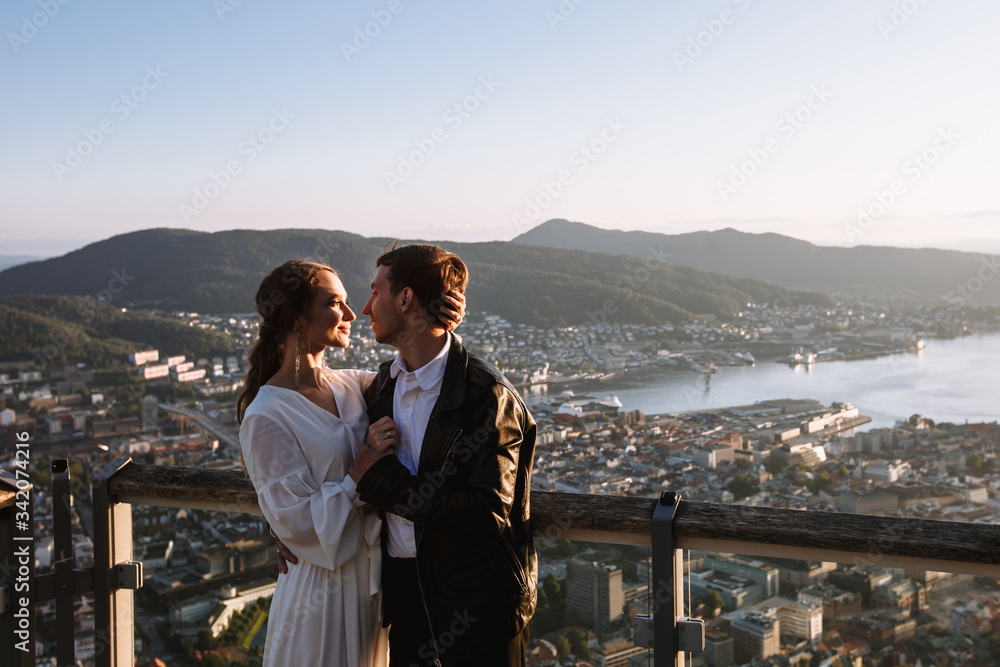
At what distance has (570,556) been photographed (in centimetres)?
202

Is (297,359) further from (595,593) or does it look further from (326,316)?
(595,593)

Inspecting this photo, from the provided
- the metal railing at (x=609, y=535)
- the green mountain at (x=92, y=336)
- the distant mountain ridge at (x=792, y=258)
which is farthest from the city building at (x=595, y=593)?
the distant mountain ridge at (x=792, y=258)

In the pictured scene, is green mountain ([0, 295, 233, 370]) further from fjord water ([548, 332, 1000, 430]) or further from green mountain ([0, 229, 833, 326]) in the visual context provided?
fjord water ([548, 332, 1000, 430])

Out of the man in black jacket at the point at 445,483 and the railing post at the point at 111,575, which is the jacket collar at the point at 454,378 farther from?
the railing post at the point at 111,575

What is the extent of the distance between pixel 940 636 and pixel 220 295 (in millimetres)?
19688

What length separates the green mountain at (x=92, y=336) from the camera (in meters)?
16.5

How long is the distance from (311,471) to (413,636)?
0.54 metres

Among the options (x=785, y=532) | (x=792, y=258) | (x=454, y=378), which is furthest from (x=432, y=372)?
(x=792, y=258)

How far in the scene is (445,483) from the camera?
1707 mm

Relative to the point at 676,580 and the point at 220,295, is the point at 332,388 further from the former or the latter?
the point at 220,295

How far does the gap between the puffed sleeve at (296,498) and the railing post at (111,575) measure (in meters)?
1.02

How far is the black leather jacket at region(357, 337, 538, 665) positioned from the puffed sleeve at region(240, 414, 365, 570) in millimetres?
112
